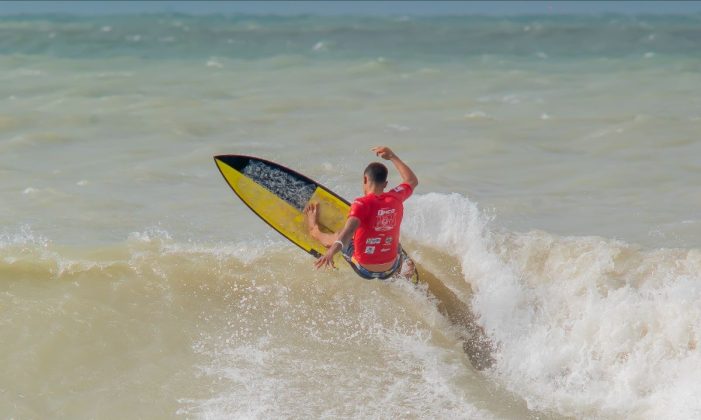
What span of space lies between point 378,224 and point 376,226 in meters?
0.02

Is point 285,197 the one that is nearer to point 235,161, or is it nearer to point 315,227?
point 315,227

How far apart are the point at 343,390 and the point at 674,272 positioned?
285 centimetres

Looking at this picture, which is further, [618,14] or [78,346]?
[618,14]

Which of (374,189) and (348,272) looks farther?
(348,272)

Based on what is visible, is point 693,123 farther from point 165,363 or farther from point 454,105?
point 165,363

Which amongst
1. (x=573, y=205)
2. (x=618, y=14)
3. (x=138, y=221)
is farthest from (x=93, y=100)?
(x=618, y=14)

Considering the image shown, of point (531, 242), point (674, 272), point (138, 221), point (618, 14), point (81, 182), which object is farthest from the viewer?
point (618, 14)

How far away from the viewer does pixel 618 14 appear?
117 feet

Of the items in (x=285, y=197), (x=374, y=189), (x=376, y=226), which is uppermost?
(x=374, y=189)

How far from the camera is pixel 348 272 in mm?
7918

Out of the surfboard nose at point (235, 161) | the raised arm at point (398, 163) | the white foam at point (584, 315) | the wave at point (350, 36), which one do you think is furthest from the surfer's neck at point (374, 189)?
the wave at point (350, 36)

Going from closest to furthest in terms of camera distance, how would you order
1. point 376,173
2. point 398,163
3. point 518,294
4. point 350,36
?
point 376,173 → point 398,163 → point 518,294 → point 350,36

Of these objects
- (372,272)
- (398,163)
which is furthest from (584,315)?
(398,163)

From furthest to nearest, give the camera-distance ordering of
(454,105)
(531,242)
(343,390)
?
(454,105), (531,242), (343,390)
